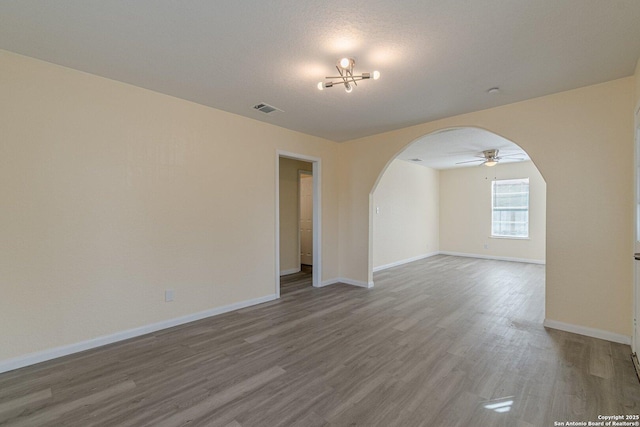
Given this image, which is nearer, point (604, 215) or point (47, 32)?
point (47, 32)

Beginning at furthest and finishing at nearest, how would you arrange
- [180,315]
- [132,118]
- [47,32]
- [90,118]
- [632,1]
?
1. [180,315]
2. [132,118]
3. [90,118]
4. [47,32]
5. [632,1]

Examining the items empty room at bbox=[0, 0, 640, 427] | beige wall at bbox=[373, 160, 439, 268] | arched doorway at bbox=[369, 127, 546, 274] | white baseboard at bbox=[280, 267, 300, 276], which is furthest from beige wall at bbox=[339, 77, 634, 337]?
white baseboard at bbox=[280, 267, 300, 276]

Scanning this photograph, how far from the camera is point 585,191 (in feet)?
9.84

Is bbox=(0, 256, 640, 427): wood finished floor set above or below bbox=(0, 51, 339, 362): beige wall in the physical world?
below

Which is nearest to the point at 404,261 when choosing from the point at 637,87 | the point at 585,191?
the point at 585,191

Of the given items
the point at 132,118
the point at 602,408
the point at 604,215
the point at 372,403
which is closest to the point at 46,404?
the point at 372,403

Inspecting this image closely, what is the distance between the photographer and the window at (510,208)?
7.39 metres

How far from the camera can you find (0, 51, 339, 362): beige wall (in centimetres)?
239

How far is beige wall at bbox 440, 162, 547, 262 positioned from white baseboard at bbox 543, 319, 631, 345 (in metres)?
4.87

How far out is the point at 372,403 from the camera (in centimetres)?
192

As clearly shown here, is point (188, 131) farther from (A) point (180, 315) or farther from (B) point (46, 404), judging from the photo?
(B) point (46, 404)

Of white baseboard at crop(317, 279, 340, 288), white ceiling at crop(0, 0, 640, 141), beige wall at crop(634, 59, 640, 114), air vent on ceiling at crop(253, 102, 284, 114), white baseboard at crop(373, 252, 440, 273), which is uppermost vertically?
white ceiling at crop(0, 0, 640, 141)

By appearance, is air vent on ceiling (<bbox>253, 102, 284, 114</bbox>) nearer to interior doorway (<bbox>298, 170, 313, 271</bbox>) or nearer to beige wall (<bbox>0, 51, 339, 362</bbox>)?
beige wall (<bbox>0, 51, 339, 362</bbox>)

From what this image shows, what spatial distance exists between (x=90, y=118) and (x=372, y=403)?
11.7 feet
